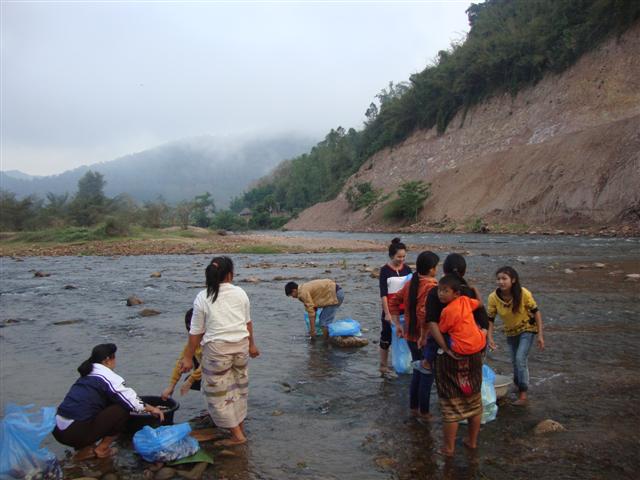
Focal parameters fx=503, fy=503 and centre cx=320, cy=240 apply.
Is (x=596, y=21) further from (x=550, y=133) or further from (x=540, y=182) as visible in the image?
(x=540, y=182)

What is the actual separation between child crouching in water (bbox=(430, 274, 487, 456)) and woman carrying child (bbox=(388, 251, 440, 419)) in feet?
2.01

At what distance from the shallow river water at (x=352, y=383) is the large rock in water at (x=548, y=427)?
9cm

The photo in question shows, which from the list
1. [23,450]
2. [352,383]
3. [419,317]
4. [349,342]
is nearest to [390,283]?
[419,317]

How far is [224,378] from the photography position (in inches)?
187

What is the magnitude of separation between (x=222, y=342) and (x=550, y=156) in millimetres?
41217

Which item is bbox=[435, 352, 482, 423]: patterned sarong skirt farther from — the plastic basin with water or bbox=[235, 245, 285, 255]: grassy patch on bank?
bbox=[235, 245, 285, 255]: grassy patch on bank

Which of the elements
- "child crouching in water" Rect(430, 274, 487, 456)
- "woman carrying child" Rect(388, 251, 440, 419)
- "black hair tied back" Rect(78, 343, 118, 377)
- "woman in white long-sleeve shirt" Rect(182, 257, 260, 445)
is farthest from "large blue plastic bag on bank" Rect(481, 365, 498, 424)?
"black hair tied back" Rect(78, 343, 118, 377)

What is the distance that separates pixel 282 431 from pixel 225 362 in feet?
3.30

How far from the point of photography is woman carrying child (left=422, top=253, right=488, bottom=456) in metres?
4.25

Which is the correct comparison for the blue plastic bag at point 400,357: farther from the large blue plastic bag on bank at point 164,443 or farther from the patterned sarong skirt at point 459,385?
the large blue plastic bag on bank at point 164,443

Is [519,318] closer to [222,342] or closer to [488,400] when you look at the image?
[488,400]

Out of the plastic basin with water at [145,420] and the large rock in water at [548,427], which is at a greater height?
the plastic basin with water at [145,420]

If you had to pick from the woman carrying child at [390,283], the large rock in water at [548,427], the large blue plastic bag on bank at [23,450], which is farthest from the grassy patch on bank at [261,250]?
the large blue plastic bag on bank at [23,450]

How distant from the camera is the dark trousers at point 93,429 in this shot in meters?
4.38
